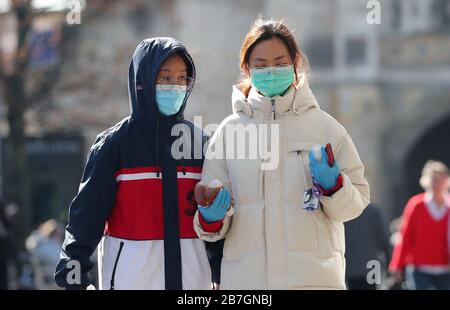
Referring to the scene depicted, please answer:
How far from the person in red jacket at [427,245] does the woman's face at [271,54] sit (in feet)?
17.7

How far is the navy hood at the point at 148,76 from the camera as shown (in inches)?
183

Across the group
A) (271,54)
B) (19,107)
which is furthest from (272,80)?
(19,107)

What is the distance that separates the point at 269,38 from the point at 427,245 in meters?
5.52

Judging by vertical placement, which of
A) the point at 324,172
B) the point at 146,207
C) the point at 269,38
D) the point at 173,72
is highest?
the point at 269,38

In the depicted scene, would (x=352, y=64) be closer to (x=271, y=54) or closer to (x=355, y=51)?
(x=355, y=51)

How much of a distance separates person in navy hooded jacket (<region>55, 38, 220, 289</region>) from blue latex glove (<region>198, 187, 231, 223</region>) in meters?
0.22

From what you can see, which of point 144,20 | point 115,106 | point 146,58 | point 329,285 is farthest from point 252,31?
point 144,20

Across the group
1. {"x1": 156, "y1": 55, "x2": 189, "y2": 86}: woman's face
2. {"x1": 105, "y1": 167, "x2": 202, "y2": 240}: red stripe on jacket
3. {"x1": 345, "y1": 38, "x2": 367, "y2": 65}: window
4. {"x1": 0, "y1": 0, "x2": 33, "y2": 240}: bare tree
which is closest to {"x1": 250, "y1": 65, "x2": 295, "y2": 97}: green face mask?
{"x1": 156, "y1": 55, "x2": 189, "y2": 86}: woman's face

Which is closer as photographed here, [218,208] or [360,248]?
[218,208]

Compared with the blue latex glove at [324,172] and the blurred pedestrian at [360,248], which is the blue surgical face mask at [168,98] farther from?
the blurred pedestrian at [360,248]

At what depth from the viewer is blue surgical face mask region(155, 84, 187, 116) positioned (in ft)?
15.3

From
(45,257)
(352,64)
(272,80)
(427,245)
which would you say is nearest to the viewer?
(272,80)

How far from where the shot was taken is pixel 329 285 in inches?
173

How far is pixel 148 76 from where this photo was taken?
4.65 metres
